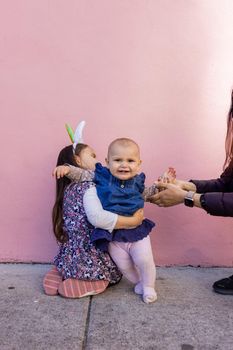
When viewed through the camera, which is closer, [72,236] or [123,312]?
[123,312]

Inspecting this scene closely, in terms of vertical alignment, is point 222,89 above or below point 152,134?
above

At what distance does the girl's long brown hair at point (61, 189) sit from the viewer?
2.85 m

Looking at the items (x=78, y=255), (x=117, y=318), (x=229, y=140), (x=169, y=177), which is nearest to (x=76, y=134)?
(x=169, y=177)

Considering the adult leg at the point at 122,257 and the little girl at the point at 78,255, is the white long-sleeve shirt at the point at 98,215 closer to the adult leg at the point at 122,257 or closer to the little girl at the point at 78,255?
the little girl at the point at 78,255

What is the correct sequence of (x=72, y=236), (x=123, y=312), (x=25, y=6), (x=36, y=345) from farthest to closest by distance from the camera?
(x=25, y=6)
(x=72, y=236)
(x=123, y=312)
(x=36, y=345)

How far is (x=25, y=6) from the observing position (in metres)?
3.11

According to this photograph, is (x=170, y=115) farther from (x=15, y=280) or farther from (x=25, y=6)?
(x=15, y=280)

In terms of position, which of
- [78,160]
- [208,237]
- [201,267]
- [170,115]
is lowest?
[201,267]

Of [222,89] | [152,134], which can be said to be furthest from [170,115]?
[222,89]

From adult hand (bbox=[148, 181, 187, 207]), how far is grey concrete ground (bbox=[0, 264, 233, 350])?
53 cm

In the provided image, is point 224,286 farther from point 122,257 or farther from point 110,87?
point 110,87

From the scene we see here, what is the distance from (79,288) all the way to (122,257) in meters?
0.30

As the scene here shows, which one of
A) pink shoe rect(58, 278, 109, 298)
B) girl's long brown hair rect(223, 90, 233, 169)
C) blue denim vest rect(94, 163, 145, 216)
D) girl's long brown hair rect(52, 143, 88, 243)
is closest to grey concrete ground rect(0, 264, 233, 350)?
pink shoe rect(58, 278, 109, 298)

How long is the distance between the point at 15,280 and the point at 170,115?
4.80 feet
